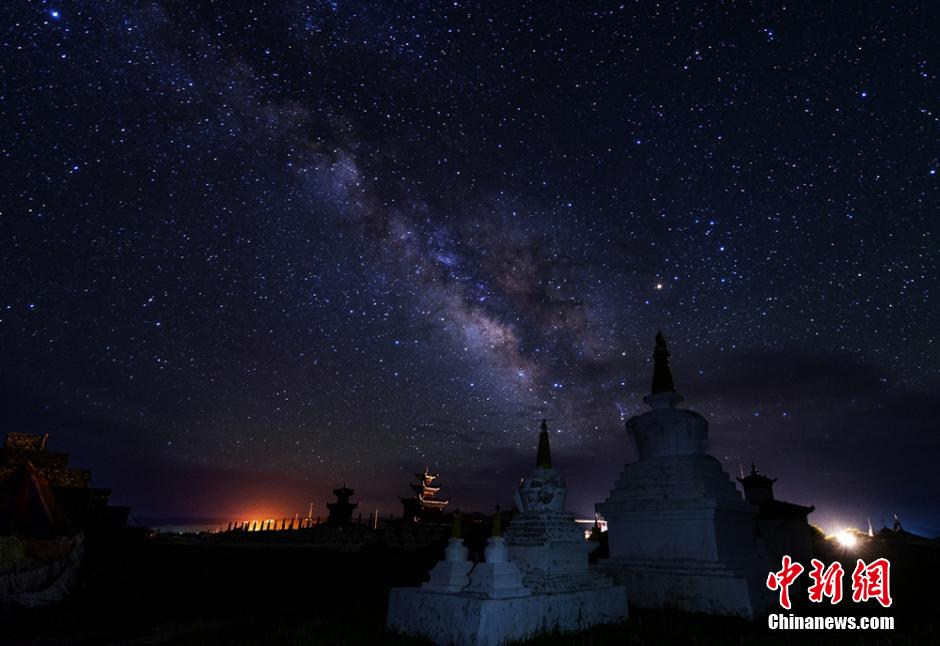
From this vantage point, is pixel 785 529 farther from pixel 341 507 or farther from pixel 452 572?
pixel 341 507

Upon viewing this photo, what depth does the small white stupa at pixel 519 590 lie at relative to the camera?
8500 mm

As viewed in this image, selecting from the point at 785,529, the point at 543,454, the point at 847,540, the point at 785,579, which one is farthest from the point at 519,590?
the point at 847,540

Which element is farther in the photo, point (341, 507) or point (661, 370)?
point (341, 507)

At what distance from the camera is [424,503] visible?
190ft

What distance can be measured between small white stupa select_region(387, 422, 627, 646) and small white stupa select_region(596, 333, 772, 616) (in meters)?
2.22

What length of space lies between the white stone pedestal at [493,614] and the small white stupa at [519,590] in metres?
→ 0.01

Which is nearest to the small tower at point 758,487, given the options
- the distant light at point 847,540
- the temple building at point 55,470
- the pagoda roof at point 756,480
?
the pagoda roof at point 756,480

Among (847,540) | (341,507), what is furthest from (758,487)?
(341,507)

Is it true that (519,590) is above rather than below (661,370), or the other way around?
below

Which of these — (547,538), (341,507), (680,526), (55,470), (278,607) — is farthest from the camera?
(341,507)

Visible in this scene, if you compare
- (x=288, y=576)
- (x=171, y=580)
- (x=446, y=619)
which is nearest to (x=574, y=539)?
(x=446, y=619)

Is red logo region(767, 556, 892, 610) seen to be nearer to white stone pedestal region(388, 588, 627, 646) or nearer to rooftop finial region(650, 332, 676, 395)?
white stone pedestal region(388, 588, 627, 646)

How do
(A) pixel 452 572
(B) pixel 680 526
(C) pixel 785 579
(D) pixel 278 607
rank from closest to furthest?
(A) pixel 452 572, (C) pixel 785 579, (B) pixel 680 526, (D) pixel 278 607

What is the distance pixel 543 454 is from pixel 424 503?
48.8m
